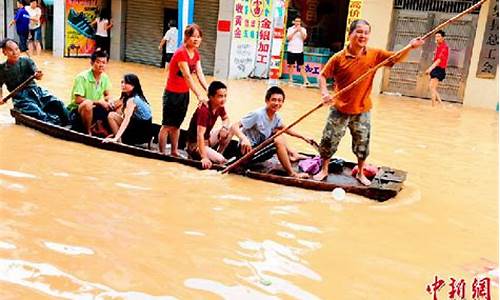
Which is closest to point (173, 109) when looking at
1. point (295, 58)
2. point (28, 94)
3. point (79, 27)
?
point (28, 94)

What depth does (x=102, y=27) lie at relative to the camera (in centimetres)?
A: 1822

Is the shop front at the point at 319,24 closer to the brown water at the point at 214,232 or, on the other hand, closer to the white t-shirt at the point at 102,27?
the white t-shirt at the point at 102,27

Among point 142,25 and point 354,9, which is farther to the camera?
point 142,25

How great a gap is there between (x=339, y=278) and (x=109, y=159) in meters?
Answer: 3.33

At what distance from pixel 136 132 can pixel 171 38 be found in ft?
31.2

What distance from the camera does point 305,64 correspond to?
1619 centimetres

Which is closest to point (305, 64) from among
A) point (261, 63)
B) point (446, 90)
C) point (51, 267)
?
point (261, 63)

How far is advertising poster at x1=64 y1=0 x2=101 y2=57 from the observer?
59.7ft

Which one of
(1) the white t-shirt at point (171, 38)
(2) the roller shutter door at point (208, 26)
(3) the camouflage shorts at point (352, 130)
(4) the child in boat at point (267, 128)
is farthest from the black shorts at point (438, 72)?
(4) the child in boat at point (267, 128)

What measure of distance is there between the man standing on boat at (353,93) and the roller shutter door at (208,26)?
11.5 m

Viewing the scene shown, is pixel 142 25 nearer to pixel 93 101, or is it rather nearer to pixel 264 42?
pixel 264 42

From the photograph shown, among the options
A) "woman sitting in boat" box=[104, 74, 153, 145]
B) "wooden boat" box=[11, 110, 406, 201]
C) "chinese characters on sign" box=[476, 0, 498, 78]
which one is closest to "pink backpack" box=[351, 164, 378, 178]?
"wooden boat" box=[11, 110, 406, 201]

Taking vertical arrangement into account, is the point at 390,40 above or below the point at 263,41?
above

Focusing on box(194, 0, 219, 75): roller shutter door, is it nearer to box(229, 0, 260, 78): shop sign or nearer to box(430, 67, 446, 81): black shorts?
box(229, 0, 260, 78): shop sign
